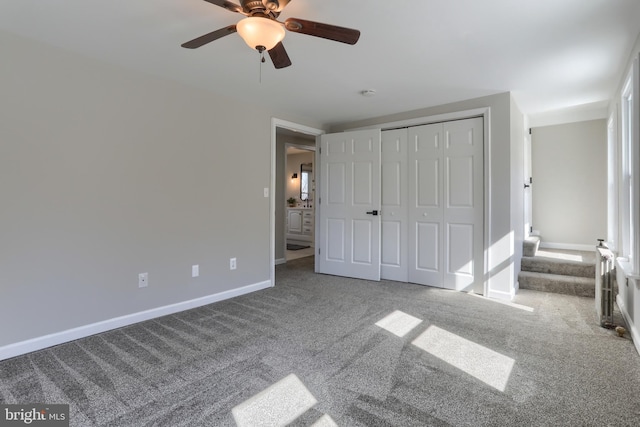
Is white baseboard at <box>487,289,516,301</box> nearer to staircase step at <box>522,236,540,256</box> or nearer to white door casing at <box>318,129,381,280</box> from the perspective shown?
staircase step at <box>522,236,540,256</box>

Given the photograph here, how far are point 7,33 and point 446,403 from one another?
371 centimetres

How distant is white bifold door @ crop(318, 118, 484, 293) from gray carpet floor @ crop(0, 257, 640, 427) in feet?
2.94

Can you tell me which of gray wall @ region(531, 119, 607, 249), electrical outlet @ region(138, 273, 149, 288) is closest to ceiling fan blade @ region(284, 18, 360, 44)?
electrical outlet @ region(138, 273, 149, 288)

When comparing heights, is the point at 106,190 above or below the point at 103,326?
above

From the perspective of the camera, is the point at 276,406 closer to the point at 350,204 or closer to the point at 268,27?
the point at 268,27

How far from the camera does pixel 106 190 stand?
2.70 m

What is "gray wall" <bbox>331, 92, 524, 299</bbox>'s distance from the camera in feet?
11.5

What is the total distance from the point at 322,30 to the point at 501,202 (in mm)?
2855

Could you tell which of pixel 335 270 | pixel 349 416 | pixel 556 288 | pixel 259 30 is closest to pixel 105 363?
pixel 349 416

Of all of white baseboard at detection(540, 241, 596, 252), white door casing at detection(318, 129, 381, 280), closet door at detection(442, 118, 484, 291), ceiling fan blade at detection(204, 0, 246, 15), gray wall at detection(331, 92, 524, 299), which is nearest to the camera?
ceiling fan blade at detection(204, 0, 246, 15)

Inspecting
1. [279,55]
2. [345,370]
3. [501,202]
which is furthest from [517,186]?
[279,55]

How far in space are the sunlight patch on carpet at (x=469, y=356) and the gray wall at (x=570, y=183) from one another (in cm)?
373

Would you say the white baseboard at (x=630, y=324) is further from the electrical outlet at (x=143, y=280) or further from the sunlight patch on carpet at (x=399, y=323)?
the electrical outlet at (x=143, y=280)

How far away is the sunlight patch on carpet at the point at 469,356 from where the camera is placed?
6.48ft
